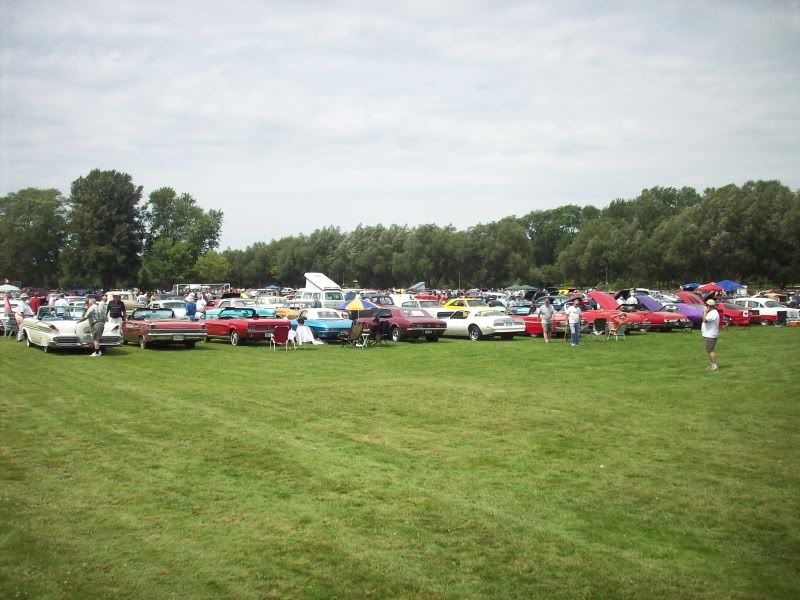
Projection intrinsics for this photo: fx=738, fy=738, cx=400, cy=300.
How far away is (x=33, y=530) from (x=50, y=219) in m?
123

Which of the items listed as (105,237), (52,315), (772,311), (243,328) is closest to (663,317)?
(772,311)

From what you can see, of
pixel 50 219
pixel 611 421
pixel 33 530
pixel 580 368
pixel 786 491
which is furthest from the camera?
pixel 50 219

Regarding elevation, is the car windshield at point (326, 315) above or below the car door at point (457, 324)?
above

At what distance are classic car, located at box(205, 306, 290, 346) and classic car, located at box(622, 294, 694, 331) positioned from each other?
16006 millimetres

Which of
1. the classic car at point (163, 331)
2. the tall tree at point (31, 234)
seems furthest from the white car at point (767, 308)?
the tall tree at point (31, 234)

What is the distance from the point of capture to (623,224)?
98.1 m

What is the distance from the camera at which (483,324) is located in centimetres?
2984

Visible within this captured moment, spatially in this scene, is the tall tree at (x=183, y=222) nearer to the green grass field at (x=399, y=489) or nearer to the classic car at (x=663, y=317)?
the classic car at (x=663, y=317)

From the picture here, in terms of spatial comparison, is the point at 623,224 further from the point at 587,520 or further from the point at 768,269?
the point at 587,520

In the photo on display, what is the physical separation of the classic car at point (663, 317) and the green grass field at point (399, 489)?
1663 cm

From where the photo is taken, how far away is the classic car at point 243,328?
1056 inches

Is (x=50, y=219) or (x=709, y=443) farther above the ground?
(x=50, y=219)

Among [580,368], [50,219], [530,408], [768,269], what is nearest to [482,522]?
[530,408]

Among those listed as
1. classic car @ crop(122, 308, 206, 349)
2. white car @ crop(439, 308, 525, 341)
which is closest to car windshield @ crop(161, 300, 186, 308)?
classic car @ crop(122, 308, 206, 349)
